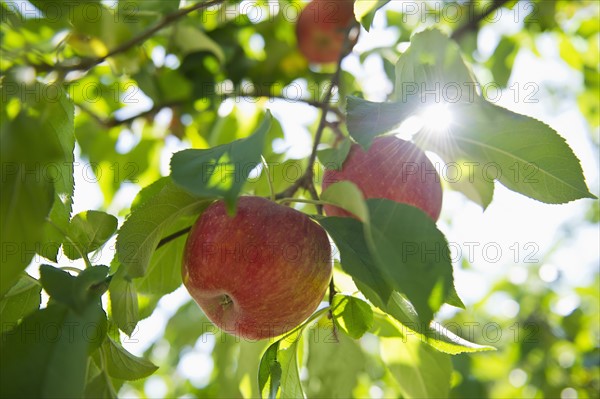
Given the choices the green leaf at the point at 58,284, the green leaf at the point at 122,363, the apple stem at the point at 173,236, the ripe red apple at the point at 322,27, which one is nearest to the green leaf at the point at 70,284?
the green leaf at the point at 58,284

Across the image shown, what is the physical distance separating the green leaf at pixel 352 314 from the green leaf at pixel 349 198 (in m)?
0.24

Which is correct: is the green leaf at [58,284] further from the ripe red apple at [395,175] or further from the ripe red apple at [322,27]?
the ripe red apple at [322,27]

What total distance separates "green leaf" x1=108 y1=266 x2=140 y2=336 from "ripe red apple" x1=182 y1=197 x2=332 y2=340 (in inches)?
5.4

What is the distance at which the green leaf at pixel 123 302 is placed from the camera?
1.13m

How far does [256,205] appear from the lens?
1.26m

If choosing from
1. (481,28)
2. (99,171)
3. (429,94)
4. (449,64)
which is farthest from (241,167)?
(481,28)

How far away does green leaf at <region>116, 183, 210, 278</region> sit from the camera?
3.80 feet

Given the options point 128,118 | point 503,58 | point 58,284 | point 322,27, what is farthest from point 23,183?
point 503,58

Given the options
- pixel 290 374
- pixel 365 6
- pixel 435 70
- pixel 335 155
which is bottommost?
pixel 290 374

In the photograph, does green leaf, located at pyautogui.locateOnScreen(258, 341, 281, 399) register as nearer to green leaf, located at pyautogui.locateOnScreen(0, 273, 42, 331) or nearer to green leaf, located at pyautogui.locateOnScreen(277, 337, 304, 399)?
green leaf, located at pyautogui.locateOnScreen(277, 337, 304, 399)

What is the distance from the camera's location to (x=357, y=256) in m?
1.12

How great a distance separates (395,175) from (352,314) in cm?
33

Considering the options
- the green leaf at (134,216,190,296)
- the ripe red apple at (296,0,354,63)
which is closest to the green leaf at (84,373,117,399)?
the green leaf at (134,216,190,296)

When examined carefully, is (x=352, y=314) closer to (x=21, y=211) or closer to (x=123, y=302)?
(x=123, y=302)
